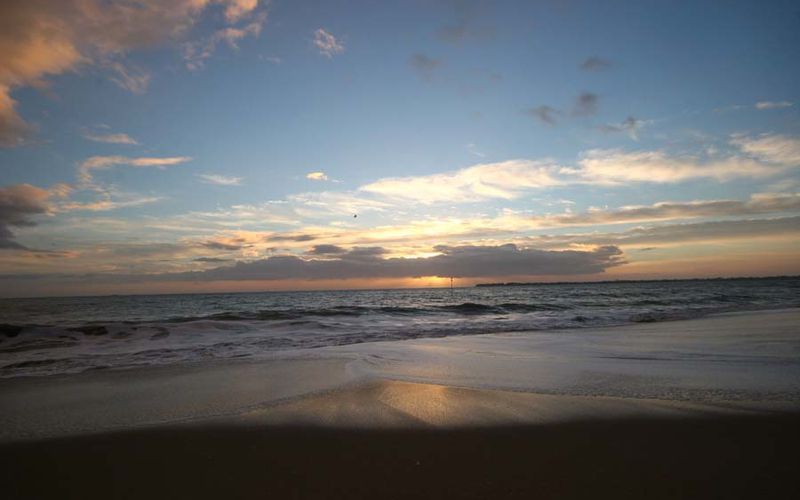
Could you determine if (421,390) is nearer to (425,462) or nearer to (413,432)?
(413,432)

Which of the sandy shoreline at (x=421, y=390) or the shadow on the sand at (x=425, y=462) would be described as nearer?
the shadow on the sand at (x=425, y=462)

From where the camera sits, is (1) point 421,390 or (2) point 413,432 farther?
(1) point 421,390

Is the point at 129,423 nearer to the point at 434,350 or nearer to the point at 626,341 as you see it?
the point at 434,350

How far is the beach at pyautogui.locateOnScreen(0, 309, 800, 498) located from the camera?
3021 millimetres

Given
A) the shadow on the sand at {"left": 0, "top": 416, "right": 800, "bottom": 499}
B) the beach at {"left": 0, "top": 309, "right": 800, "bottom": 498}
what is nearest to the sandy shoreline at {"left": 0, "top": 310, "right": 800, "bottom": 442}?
the beach at {"left": 0, "top": 309, "right": 800, "bottom": 498}

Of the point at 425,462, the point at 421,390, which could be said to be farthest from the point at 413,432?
the point at 421,390

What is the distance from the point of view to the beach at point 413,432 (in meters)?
3.02

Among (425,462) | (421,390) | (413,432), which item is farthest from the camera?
(421,390)

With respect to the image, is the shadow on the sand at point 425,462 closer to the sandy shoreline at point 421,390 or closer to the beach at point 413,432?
the beach at point 413,432

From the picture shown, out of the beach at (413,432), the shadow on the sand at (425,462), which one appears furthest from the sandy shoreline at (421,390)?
the shadow on the sand at (425,462)

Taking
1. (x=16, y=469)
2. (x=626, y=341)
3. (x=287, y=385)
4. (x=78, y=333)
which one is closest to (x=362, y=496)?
(x=16, y=469)

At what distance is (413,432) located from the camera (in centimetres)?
406

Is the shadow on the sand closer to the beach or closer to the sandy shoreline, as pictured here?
the beach

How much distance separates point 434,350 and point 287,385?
15.7 feet
